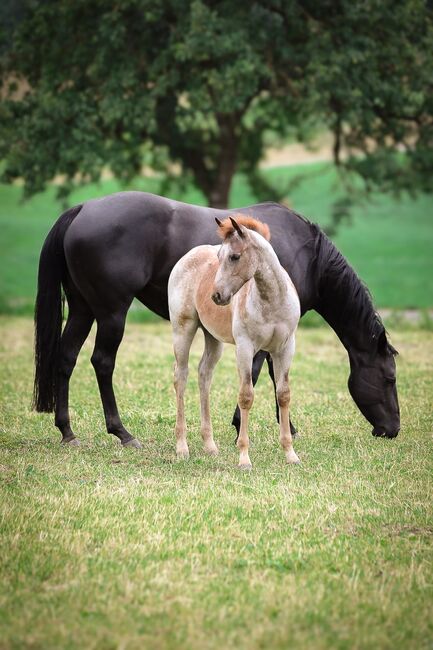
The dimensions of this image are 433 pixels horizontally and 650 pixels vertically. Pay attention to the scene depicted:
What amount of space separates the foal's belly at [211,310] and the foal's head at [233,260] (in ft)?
2.24

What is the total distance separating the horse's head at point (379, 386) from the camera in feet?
24.8

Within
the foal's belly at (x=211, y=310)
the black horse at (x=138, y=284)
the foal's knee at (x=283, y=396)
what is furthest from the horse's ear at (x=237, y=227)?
the black horse at (x=138, y=284)

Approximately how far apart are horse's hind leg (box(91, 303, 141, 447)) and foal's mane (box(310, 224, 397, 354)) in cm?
177

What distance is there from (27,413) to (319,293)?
3231 millimetres

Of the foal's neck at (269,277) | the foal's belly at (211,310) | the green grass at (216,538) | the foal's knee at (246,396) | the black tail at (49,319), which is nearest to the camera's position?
the green grass at (216,538)

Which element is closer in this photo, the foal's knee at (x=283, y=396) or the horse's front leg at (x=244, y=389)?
the horse's front leg at (x=244, y=389)

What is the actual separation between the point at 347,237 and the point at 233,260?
39614mm

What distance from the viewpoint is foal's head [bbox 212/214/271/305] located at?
585cm

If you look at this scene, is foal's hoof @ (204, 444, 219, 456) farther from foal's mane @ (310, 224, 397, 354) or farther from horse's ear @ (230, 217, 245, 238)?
horse's ear @ (230, 217, 245, 238)

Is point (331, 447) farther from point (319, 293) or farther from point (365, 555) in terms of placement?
point (365, 555)

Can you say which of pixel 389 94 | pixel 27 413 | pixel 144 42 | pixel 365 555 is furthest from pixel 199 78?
pixel 365 555

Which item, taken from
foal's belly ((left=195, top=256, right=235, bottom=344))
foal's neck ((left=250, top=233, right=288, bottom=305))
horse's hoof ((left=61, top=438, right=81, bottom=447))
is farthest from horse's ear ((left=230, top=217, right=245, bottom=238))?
horse's hoof ((left=61, top=438, right=81, bottom=447))

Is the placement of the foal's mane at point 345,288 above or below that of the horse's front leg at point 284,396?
above

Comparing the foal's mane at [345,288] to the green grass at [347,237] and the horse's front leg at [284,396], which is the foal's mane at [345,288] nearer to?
the horse's front leg at [284,396]
